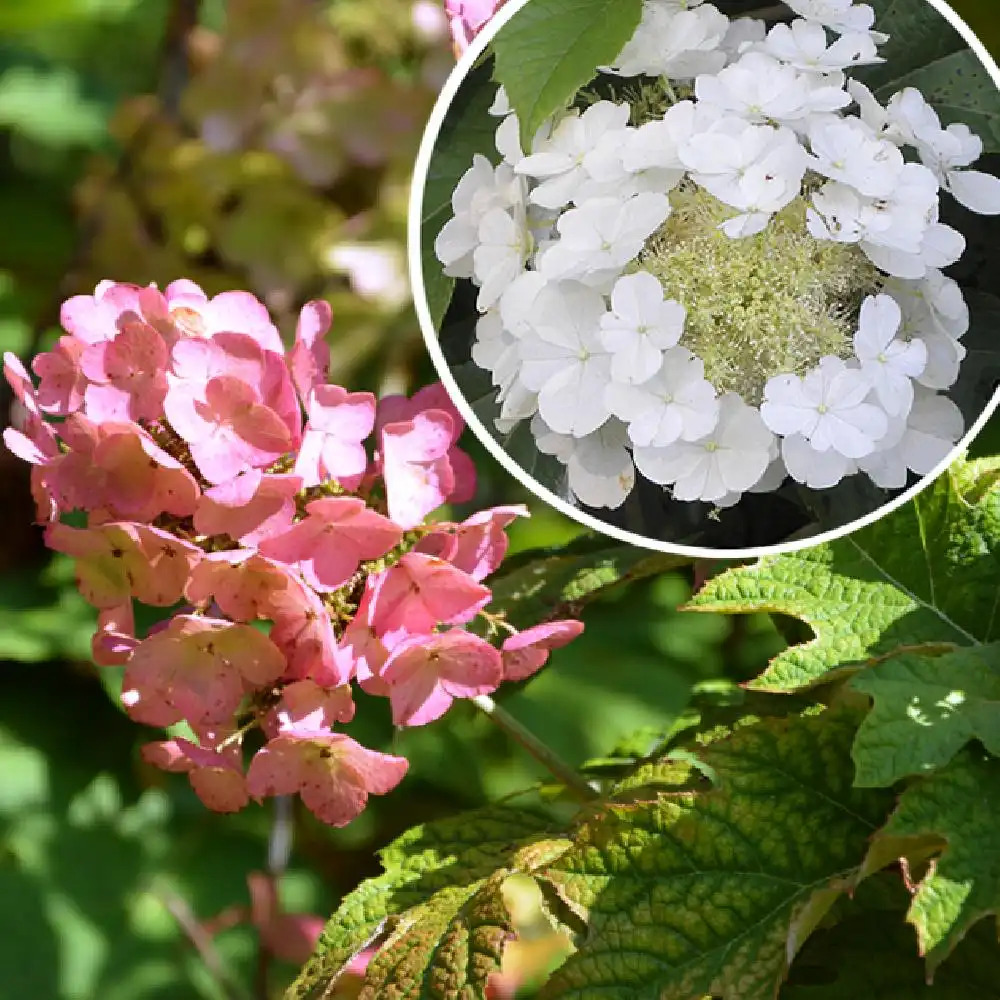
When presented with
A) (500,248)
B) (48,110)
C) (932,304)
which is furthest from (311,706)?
(48,110)

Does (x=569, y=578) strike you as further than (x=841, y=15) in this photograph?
Yes

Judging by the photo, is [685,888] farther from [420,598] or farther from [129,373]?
[129,373]

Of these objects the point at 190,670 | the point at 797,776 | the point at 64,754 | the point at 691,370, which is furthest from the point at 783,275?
the point at 64,754

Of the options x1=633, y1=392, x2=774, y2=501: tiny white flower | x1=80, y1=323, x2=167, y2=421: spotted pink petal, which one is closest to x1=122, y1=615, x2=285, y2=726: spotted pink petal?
x1=80, y1=323, x2=167, y2=421: spotted pink petal

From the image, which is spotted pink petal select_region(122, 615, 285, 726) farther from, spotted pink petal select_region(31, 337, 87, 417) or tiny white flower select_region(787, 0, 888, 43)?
tiny white flower select_region(787, 0, 888, 43)

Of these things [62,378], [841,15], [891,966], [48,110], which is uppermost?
[841,15]

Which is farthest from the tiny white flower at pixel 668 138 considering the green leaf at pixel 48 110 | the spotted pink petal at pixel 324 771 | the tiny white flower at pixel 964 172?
the green leaf at pixel 48 110

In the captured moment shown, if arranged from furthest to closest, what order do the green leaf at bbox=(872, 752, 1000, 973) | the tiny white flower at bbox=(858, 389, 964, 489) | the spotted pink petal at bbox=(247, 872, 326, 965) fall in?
the spotted pink petal at bbox=(247, 872, 326, 965) → the tiny white flower at bbox=(858, 389, 964, 489) → the green leaf at bbox=(872, 752, 1000, 973)
